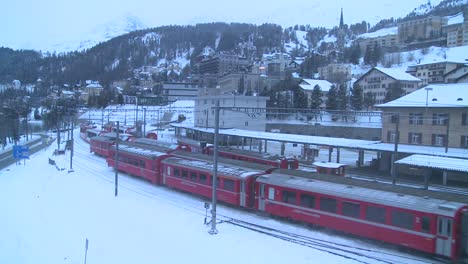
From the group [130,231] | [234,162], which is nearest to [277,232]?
[130,231]

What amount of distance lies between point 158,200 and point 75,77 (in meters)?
181

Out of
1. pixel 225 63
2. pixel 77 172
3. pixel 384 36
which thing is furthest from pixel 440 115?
pixel 384 36

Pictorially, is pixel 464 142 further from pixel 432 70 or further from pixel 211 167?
pixel 432 70

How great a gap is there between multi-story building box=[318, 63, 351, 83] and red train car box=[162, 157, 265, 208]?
85.7 metres

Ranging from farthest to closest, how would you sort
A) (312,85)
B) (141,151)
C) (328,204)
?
(312,85)
(141,151)
(328,204)

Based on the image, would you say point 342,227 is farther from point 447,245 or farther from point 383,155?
point 383,155

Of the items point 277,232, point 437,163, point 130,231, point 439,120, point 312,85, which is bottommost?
point 130,231

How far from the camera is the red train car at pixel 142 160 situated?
23.4 metres

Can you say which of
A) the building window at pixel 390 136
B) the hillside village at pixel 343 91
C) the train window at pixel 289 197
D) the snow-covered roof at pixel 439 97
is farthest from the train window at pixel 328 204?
the building window at pixel 390 136

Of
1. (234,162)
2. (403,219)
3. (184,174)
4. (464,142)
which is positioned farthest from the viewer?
(464,142)

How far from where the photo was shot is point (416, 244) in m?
12.1

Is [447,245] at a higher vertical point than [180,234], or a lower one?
higher

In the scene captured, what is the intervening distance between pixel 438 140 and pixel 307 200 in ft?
64.8

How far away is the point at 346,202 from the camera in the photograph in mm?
13758
